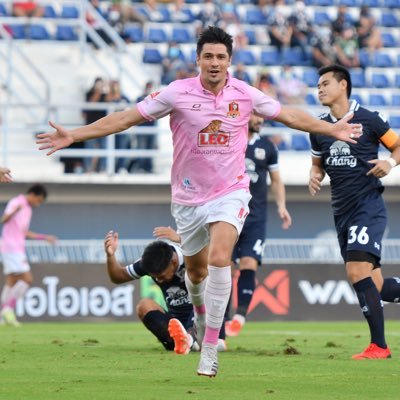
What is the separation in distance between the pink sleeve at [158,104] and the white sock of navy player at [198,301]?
1706 mm

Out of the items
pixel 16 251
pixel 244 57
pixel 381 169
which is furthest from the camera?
pixel 244 57

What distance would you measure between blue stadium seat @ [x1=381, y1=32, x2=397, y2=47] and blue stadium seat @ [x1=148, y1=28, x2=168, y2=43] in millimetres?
5989

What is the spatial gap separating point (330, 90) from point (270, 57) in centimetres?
1871

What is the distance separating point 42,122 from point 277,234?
5540 millimetres

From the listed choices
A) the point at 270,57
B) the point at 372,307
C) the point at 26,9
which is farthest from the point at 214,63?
the point at 270,57

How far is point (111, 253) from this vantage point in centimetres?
1090

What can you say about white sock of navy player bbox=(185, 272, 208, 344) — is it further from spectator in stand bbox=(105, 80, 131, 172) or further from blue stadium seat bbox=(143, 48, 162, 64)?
blue stadium seat bbox=(143, 48, 162, 64)

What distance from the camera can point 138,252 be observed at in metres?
22.5

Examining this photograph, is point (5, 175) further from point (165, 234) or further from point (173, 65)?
point (173, 65)

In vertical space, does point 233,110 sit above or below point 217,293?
above

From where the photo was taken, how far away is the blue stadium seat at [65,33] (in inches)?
1093

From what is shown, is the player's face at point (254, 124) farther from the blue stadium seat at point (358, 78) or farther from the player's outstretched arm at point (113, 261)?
the blue stadium seat at point (358, 78)

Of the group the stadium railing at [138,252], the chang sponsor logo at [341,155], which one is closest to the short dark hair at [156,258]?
the chang sponsor logo at [341,155]

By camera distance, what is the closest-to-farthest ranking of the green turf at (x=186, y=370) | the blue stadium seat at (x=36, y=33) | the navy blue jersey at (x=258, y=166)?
the green turf at (x=186, y=370)
the navy blue jersey at (x=258, y=166)
the blue stadium seat at (x=36, y=33)
